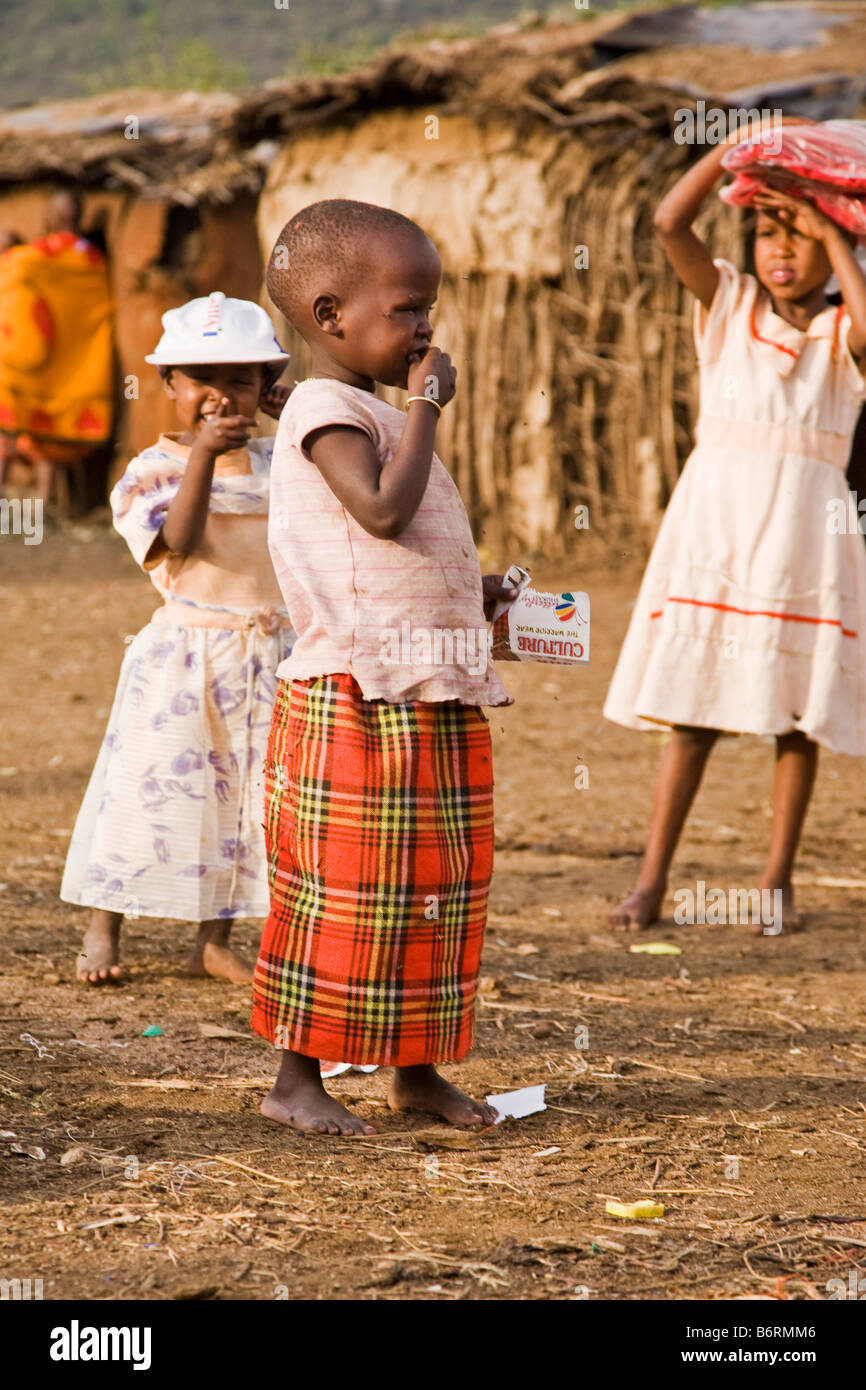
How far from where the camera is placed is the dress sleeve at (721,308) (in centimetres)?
425

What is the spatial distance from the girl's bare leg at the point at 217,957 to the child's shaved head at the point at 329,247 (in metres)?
1.55

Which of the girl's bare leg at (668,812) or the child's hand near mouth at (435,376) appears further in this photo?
the girl's bare leg at (668,812)

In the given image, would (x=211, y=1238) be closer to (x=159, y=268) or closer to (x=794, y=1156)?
(x=794, y=1156)

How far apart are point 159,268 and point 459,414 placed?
3.00m

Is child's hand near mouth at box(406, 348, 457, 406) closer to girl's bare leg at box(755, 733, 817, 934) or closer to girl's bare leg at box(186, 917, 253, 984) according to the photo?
girl's bare leg at box(186, 917, 253, 984)

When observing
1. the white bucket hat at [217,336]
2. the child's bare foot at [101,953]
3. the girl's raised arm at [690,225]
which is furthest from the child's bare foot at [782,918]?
the white bucket hat at [217,336]

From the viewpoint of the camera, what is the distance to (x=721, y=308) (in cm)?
425

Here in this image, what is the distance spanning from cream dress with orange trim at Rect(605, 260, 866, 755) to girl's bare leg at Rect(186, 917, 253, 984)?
1.22m

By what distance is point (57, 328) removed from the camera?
38.3ft

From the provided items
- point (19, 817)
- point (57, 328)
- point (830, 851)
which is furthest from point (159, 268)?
point (830, 851)

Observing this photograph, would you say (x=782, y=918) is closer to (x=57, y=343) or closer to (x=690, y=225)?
(x=690, y=225)

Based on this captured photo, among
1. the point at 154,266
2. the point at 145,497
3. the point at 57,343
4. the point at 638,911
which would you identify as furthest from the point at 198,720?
the point at 57,343

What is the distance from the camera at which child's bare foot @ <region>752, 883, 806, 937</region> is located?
432 cm

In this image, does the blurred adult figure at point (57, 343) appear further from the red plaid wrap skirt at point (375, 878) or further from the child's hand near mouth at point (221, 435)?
the red plaid wrap skirt at point (375, 878)
